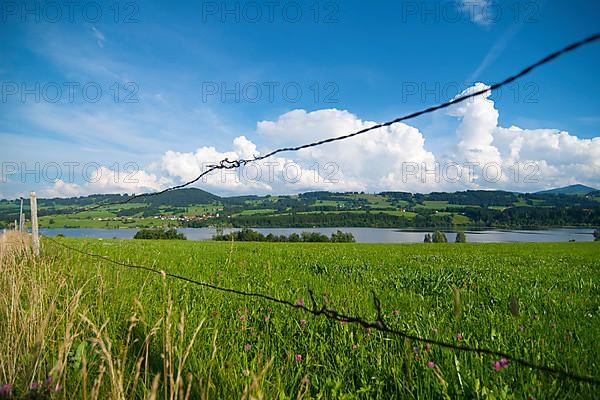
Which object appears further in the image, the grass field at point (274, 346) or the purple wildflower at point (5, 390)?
the grass field at point (274, 346)

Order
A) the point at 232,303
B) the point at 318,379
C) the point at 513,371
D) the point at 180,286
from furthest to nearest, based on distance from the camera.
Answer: the point at 180,286 → the point at 232,303 → the point at 318,379 → the point at 513,371

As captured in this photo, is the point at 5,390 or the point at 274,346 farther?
the point at 274,346

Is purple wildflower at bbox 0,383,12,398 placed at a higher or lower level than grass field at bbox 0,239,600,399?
higher

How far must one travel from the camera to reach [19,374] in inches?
95.7


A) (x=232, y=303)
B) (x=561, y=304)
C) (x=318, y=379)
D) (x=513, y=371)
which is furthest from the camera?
(x=561, y=304)

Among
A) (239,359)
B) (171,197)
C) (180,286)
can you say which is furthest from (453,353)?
(171,197)

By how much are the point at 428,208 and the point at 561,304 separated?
169 m

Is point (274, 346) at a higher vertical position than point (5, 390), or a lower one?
lower

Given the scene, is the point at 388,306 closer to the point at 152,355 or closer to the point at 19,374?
the point at 152,355

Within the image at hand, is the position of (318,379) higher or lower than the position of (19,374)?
lower

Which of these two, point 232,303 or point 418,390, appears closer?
point 418,390

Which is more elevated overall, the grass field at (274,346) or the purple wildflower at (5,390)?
the purple wildflower at (5,390)

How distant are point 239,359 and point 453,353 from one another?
1736 millimetres

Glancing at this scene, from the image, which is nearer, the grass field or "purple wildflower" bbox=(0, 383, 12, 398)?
"purple wildflower" bbox=(0, 383, 12, 398)
